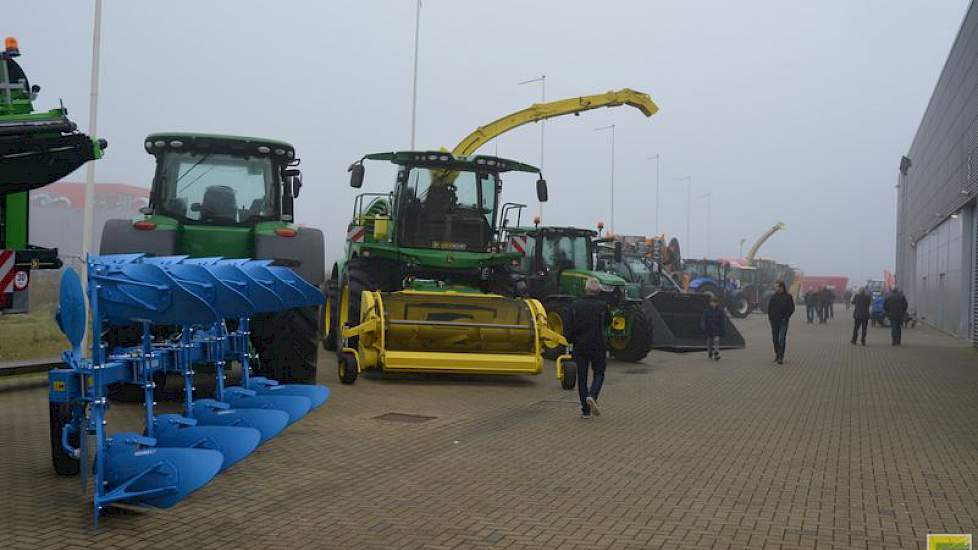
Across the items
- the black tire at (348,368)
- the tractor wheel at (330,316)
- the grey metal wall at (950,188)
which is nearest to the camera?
the black tire at (348,368)

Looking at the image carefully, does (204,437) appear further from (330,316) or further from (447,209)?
(330,316)

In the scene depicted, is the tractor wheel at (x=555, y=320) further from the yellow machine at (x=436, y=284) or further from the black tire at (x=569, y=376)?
the black tire at (x=569, y=376)

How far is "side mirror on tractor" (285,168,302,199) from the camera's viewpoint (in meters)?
12.5

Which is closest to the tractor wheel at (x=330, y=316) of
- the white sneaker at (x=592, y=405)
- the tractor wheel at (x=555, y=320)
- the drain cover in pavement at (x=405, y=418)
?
the tractor wheel at (x=555, y=320)

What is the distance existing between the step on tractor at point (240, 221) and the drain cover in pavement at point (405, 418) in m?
1.18

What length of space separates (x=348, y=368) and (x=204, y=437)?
19.1 ft

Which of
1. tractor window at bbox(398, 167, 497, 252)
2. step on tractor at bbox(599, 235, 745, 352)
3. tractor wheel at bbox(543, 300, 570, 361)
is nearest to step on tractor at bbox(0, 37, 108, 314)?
tractor window at bbox(398, 167, 497, 252)

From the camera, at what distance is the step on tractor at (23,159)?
8266mm

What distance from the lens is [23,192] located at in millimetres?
9203

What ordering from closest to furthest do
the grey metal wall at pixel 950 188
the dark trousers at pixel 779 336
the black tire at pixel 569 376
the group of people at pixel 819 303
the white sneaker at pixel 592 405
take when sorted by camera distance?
the white sneaker at pixel 592 405 → the black tire at pixel 569 376 → the dark trousers at pixel 779 336 → the grey metal wall at pixel 950 188 → the group of people at pixel 819 303

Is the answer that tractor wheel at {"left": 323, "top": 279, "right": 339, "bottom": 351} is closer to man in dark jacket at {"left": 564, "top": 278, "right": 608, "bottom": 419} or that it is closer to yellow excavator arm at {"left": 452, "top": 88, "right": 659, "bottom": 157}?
yellow excavator arm at {"left": 452, "top": 88, "right": 659, "bottom": 157}

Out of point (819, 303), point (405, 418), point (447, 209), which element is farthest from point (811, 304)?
point (405, 418)

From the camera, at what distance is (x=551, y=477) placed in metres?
7.89

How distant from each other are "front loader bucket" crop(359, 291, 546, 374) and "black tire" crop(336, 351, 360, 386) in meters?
0.18
